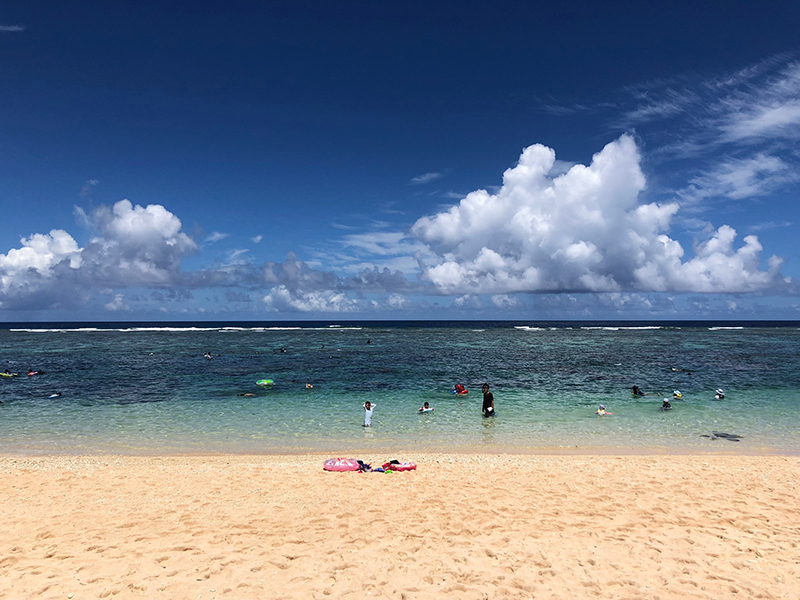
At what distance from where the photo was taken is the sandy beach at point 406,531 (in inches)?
340

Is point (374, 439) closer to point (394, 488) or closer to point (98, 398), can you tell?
point (394, 488)

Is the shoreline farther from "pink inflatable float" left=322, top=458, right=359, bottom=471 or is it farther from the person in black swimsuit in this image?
the person in black swimsuit

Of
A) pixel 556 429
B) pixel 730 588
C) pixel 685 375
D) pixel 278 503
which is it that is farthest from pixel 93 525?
pixel 685 375

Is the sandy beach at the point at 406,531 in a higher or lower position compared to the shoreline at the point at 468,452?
higher

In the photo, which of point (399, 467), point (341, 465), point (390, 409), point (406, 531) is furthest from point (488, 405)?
point (406, 531)

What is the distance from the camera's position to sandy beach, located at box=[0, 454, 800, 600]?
28.4ft

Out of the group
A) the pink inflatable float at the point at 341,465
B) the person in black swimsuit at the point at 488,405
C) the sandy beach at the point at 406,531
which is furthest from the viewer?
the person in black swimsuit at the point at 488,405

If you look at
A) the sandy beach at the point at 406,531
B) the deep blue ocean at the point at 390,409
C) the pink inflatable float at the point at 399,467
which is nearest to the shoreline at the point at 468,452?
the deep blue ocean at the point at 390,409

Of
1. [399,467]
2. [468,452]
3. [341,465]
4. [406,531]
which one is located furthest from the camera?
[468,452]

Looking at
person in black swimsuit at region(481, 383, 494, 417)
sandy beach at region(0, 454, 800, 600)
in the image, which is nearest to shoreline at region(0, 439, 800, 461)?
sandy beach at region(0, 454, 800, 600)

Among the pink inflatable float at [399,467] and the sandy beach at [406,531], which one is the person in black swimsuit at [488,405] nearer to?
the sandy beach at [406,531]

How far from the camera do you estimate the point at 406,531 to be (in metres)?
10.9

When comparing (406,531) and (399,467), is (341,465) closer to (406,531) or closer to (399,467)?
(399,467)

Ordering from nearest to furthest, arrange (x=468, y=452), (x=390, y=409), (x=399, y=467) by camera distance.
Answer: (x=399, y=467) → (x=468, y=452) → (x=390, y=409)
